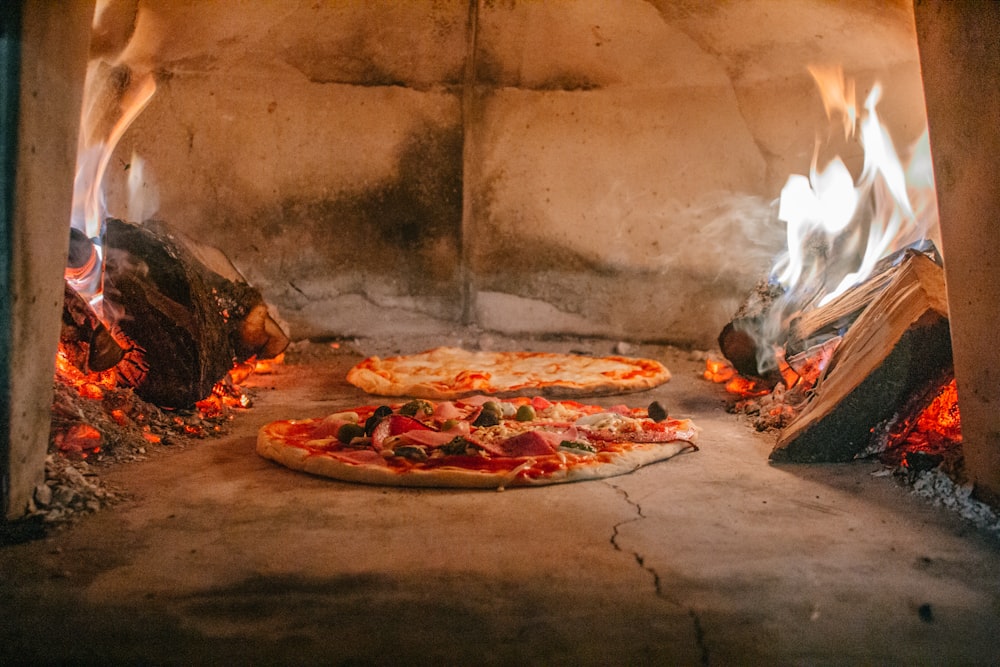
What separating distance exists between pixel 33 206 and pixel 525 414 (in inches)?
115

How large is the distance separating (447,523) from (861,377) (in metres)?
2.27

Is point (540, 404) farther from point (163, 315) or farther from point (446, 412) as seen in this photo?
point (163, 315)

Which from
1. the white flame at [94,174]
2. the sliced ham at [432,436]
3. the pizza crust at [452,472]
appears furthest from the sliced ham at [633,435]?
the white flame at [94,174]

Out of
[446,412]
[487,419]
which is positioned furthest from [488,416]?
[446,412]

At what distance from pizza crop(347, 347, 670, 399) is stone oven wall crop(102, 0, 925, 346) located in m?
1.03

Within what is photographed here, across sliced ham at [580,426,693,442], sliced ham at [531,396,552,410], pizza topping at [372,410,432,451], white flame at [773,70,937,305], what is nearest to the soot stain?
white flame at [773,70,937,305]

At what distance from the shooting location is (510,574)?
3113 mm

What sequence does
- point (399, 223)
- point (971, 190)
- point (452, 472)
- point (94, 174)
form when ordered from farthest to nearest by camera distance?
point (399, 223) → point (94, 174) → point (452, 472) → point (971, 190)

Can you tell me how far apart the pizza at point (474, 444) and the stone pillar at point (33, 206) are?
1.35 m

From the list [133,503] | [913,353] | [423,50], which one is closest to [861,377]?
[913,353]

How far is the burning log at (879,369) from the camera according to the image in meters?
4.25

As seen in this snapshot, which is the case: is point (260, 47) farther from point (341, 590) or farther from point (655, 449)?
point (341, 590)

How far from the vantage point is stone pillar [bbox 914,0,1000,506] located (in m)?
3.44

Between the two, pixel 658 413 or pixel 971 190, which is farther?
pixel 658 413
